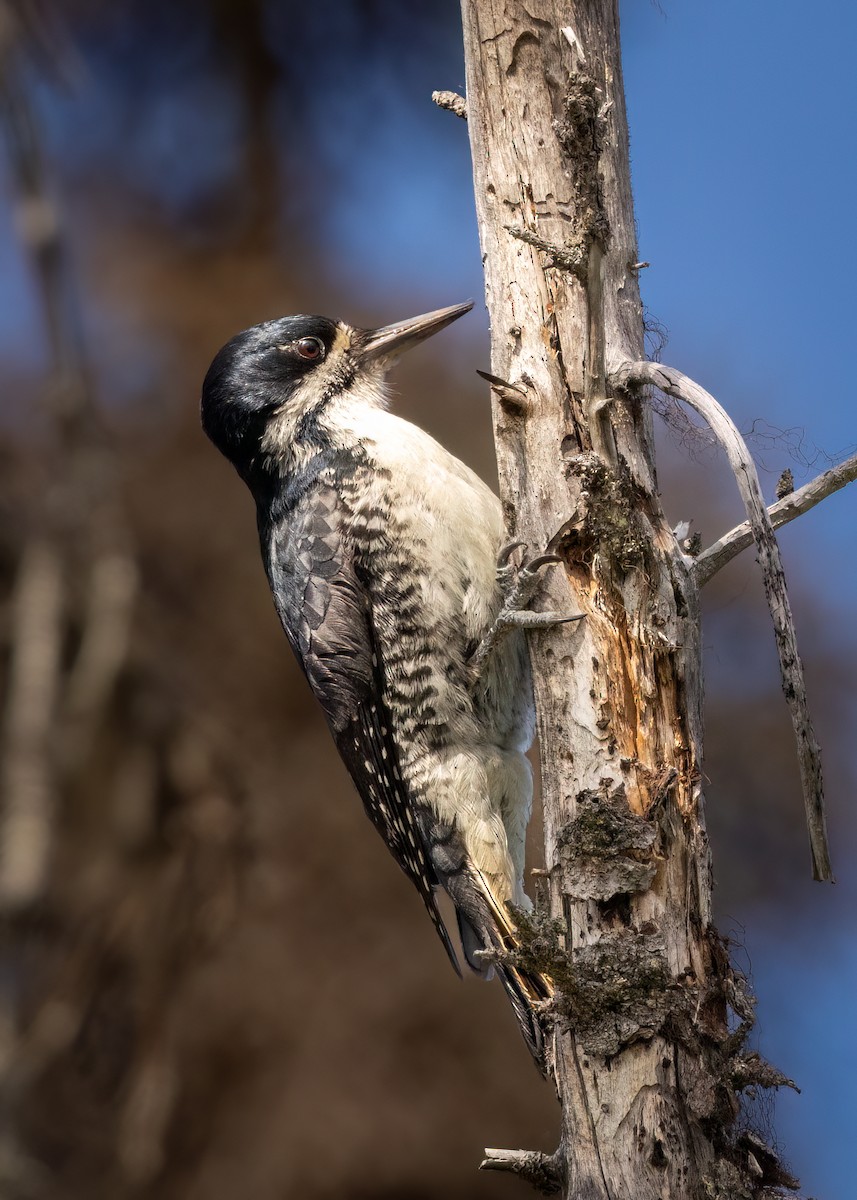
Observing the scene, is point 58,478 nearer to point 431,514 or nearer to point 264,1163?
point 431,514

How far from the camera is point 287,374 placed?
2861 mm

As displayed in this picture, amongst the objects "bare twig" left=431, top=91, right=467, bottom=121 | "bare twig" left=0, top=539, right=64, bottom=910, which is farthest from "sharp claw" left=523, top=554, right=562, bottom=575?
"bare twig" left=0, top=539, right=64, bottom=910

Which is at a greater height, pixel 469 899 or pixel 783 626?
pixel 783 626

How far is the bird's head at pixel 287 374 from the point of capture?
2.83 meters

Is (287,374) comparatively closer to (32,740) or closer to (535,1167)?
(32,740)

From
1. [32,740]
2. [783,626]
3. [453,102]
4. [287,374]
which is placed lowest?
[783,626]

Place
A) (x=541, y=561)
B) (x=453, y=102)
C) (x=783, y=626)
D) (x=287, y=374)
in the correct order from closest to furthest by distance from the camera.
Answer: (x=783, y=626) < (x=541, y=561) < (x=453, y=102) < (x=287, y=374)

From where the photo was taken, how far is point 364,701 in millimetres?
2600

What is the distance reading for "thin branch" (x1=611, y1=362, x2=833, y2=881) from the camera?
60.4 inches

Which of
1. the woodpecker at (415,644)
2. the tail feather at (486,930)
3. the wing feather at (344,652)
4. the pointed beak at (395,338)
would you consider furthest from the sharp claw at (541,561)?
the pointed beak at (395,338)

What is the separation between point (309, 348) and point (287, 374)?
3.7 inches

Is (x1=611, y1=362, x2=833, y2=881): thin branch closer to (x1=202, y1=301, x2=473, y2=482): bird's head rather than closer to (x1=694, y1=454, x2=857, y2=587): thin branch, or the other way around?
(x1=694, y1=454, x2=857, y2=587): thin branch

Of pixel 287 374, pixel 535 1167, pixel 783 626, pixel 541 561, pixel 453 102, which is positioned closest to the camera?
pixel 783 626

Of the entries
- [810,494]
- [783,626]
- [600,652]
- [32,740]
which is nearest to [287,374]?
[32,740]
